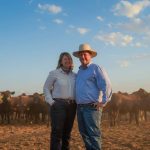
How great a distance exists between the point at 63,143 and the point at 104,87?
163 cm

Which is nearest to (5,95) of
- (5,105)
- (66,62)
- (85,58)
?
(5,105)

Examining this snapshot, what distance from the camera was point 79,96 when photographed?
25.0ft

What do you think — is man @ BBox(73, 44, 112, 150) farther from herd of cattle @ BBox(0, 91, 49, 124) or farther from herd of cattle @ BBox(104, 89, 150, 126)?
herd of cattle @ BBox(0, 91, 49, 124)

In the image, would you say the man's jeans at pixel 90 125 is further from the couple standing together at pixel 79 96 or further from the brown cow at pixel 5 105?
the brown cow at pixel 5 105

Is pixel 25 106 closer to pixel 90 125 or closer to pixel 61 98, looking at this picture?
pixel 61 98

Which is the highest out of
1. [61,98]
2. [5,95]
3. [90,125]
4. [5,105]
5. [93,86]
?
[5,95]

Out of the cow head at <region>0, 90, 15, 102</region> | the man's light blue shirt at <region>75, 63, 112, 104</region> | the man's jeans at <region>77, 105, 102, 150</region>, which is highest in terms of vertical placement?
the cow head at <region>0, 90, 15, 102</region>

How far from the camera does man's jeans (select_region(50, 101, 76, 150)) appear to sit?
7773 millimetres

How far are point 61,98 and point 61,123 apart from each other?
1.68ft

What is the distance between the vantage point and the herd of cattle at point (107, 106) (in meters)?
23.7

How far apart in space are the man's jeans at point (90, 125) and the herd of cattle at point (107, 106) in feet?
49.5

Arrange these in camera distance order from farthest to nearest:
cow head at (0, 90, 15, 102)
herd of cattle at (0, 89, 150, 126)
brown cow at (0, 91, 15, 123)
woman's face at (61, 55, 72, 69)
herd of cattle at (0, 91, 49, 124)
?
1. cow head at (0, 90, 15, 102)
2. brown cow at (0, 91, 15, 123)
3. herd of cattle at (0, 91, 49, 124)
4. herd of cattle at (0, 89, 150, 126)
5. woman's face at (61, 55, 72, 69)

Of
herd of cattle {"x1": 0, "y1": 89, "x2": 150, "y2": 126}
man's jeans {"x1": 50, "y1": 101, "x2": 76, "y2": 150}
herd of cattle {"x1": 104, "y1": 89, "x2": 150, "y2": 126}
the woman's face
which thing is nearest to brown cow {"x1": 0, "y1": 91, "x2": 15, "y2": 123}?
herd of cattle {"x1": 0, "y1": 89, "x2": 150, "y2": 126}

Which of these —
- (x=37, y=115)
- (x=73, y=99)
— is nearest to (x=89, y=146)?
(x=73, y=99)
